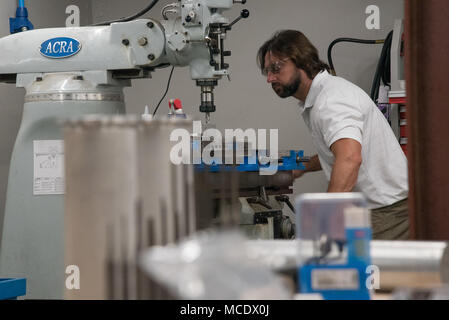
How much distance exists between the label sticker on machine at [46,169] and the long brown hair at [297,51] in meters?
0.96

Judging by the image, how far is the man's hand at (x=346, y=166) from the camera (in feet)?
7.22

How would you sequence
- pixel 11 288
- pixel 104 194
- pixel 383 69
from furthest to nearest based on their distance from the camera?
1. pixel 383 69
2. pixel 11 288
3. pixel 104 194

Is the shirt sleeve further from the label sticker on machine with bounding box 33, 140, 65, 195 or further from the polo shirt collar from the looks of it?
the label sticker on machine with bounding box 33, 140, 65, 195

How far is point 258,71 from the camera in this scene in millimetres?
4242

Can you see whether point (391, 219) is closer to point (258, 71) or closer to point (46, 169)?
point (46, 169)

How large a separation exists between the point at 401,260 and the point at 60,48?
1.92 metres

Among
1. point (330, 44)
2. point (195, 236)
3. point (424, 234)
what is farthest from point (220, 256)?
point (330, 44)

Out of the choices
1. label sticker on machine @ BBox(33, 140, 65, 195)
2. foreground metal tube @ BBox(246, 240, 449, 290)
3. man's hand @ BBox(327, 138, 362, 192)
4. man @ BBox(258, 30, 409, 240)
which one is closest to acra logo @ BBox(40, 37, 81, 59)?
label sticker on machine @ BBox(33, 140, 65, 195)

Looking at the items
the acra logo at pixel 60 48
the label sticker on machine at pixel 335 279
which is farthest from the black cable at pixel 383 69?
the label sticker on machine at pixel 335 279

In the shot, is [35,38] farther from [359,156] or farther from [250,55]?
[250,55]

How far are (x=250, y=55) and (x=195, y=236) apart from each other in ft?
12.1

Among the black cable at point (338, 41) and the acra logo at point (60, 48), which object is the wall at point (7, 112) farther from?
the black cable at point (338, 41)

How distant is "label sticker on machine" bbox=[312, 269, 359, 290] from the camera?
767 millimetres

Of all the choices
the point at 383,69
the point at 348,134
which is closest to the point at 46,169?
the point at 348,134
